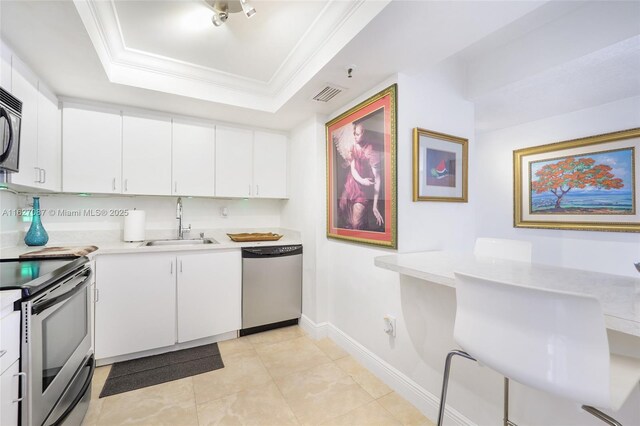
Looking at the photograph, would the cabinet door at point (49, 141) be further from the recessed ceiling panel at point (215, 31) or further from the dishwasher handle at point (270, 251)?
the dishwasher handle at point (270, 251)

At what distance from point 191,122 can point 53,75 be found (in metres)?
1.02

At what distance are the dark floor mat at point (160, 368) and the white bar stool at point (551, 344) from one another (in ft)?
6.70

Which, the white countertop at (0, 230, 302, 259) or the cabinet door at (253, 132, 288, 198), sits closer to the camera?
the white countertop at (0, 230, 302, 259)

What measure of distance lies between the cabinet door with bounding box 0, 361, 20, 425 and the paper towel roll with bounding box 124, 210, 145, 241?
66.8 inches

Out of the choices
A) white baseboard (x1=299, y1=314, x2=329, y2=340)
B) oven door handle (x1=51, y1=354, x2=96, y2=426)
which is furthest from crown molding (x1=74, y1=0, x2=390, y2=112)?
white baseboard (x1=299, y1=314, x2=329, y2=340)

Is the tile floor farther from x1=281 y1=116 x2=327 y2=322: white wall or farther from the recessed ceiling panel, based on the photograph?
the recessed ceiling panel

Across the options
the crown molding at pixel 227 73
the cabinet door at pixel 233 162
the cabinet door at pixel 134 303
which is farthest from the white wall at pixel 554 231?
the cabinet door at pixel 134 303

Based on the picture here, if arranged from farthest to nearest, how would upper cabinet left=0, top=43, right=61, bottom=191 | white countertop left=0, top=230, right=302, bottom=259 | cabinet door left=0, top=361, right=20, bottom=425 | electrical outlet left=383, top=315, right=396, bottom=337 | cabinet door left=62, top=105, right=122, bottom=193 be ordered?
cabinet door left=62, top=105, right=122, bottom=193
white countertop left=0, top=230, right=302, bottom=259
electrical outlet left=383, top=315, right=396, bottom=337
upper cabinet left=0, top=43, right=61, bottom=191
cabinet door left=0, top=361, right=20, bottom=425

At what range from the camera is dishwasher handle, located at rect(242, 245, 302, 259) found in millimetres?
2662

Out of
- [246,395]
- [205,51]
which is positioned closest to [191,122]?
[205,51]

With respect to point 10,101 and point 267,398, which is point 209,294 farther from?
point 10,101

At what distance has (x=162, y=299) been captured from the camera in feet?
7.63

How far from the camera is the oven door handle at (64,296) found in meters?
1.10

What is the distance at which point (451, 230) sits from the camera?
7.18 ft
